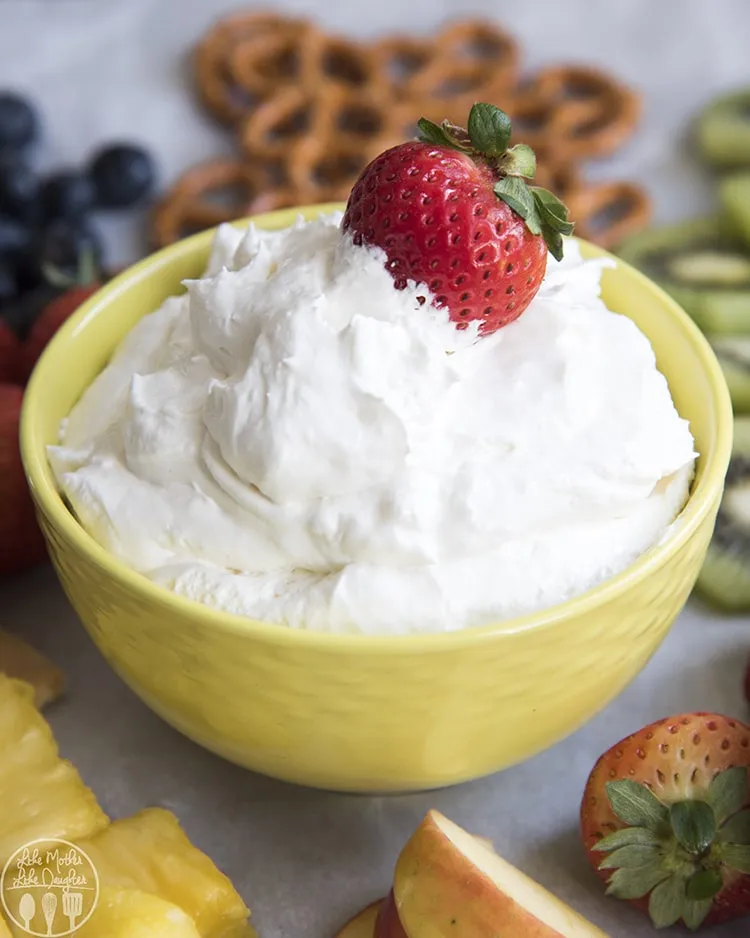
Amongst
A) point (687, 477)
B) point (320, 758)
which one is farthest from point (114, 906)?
point (687, 477)

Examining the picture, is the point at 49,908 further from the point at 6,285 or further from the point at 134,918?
the point at 6,285

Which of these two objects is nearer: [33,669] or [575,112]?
[33,669]

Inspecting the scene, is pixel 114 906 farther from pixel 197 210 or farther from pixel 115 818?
pixel 197 210

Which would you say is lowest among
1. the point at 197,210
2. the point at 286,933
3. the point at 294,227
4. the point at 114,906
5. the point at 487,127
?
the point at 286,933

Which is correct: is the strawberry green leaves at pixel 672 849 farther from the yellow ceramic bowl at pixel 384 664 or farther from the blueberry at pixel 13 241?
the blueberry at pixel 13 241

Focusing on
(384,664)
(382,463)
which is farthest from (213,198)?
(384,664)
